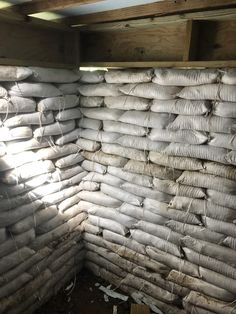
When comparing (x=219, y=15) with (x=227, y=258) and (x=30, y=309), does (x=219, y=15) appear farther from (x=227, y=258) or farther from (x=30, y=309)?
(x=30, y=309)

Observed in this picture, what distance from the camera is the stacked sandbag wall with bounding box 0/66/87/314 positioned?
2648mm

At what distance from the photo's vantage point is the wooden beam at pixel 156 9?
2073 mm

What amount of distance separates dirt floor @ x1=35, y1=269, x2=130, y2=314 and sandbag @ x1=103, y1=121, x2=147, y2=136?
6.67 feet

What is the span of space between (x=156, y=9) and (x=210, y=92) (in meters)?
0.81

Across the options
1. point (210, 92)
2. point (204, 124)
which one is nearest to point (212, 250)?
point (204, 124)

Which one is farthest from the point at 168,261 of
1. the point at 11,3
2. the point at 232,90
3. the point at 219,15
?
the point at 11,3

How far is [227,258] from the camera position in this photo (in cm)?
260

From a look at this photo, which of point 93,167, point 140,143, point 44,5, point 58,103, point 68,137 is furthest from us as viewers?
point 93,167

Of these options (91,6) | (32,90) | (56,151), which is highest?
(91,6)

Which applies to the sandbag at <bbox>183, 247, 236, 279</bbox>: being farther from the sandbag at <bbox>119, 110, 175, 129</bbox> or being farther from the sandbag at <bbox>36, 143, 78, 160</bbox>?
the sandbag at <bbox>36, 143, 78, 160</bbox>

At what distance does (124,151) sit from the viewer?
10.1ft

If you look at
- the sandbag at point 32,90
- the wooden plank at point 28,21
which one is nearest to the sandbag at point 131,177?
the sandbag at point 32,90

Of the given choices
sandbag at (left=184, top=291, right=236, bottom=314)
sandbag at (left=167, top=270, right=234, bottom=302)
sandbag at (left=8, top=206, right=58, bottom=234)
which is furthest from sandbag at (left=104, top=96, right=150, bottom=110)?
sandbag at (left=184, top=291, right=236, bottom=314)

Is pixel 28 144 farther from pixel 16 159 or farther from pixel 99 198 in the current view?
pixel 99 198
